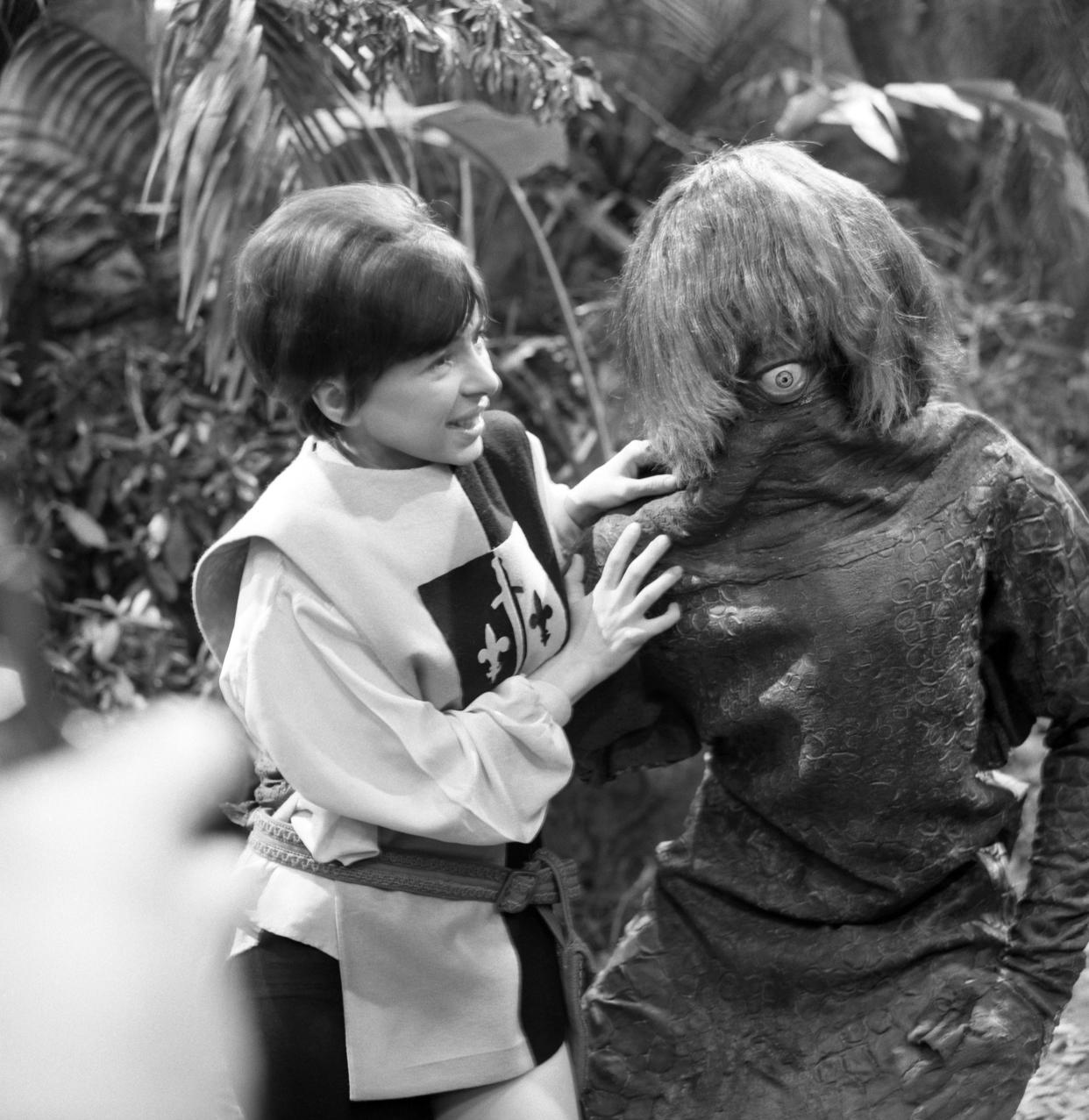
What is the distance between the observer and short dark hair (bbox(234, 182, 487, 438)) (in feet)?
5.08

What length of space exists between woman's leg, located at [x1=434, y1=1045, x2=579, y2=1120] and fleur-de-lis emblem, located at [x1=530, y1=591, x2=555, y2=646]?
0.47 meters

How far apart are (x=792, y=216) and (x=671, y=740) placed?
660mm

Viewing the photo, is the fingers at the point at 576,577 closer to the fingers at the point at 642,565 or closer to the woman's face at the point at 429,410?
the fingers at the point at 642,565

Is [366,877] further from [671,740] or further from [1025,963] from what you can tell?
[1025,963]

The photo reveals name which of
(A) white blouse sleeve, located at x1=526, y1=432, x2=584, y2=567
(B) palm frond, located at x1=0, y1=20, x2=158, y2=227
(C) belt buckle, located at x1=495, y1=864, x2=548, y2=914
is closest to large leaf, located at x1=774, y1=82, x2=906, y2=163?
(B) palm frond, located at x1=0, y1=20, x2=158, y2=227

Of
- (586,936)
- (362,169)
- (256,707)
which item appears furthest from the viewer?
(586,936)

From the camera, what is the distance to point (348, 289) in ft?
5.06

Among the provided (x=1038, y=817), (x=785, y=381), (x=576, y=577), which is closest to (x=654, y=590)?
(x=576, y=577)

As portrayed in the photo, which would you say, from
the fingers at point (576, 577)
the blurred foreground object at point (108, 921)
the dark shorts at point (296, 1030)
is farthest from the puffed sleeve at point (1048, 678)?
the blurred foreground object at point (108, 921)

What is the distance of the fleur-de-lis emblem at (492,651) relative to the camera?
167 centimetres

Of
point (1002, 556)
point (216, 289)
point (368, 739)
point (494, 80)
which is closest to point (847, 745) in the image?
point (1002, 556)

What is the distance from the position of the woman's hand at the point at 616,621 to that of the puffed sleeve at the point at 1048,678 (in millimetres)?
368

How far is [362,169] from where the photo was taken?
3.08 metres

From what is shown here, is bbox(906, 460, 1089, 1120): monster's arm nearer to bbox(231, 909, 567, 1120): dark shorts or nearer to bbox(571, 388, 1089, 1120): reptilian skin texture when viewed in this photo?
bbox(571, 388, 1089, 1120): reptilian skin texture
